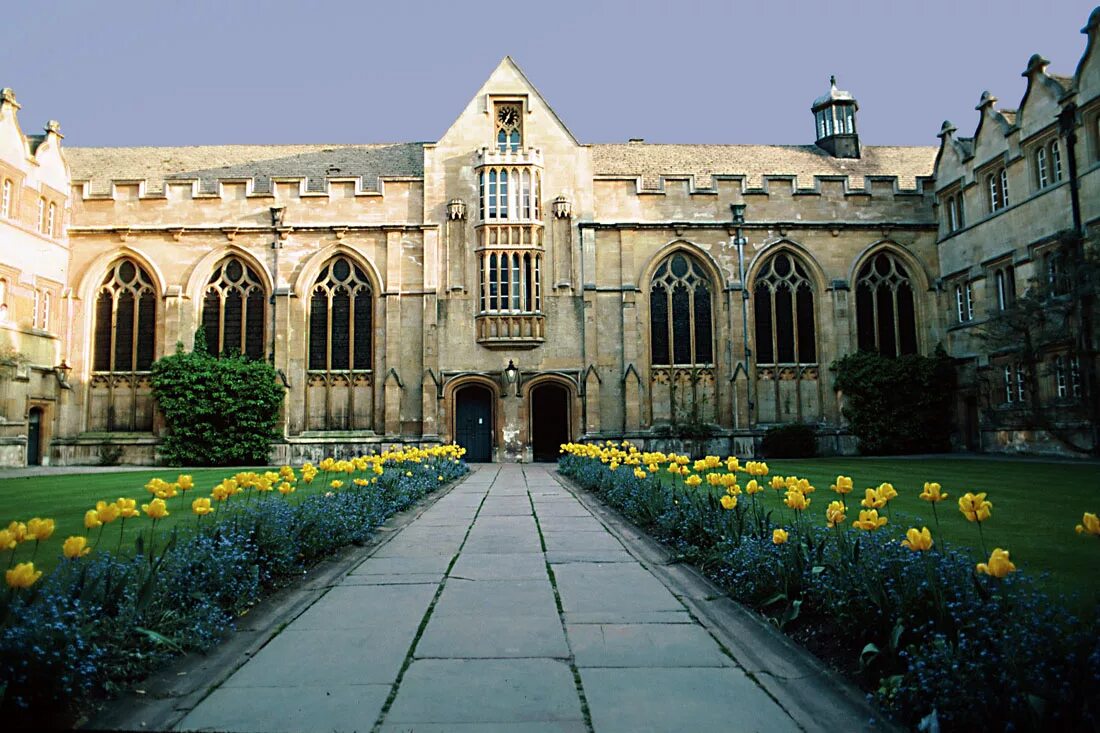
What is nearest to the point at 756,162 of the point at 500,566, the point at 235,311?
the point at 235,311

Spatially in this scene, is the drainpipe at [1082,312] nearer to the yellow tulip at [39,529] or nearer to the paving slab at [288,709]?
the paving slab at [288,709]

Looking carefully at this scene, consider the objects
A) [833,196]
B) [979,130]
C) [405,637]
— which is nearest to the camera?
[405,637]

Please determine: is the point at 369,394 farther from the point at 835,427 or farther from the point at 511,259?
the point at 835,427

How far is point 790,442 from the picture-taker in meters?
25.6

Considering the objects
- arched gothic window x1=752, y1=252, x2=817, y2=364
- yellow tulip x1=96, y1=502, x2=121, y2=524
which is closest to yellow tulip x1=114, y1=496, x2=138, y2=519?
yellow tulip x1=96, y1=502, x2=121, y2=524

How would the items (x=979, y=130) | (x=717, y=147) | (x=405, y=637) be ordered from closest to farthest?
(x=405, y=637)
(x=979, y=130)
(x=717, y=147)

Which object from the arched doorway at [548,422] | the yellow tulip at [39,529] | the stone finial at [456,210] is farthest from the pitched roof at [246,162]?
the yellow tulip at [39,529]

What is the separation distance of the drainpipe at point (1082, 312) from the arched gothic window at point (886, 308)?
7.37 metres

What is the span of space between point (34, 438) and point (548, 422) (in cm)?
1748

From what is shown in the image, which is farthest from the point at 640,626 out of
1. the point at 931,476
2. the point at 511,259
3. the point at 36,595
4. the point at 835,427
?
the point at 835,427

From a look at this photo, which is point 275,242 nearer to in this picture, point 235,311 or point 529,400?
point 235,311

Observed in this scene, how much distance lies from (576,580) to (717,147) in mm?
30048

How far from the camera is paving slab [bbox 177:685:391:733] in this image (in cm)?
347

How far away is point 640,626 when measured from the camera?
511cm
